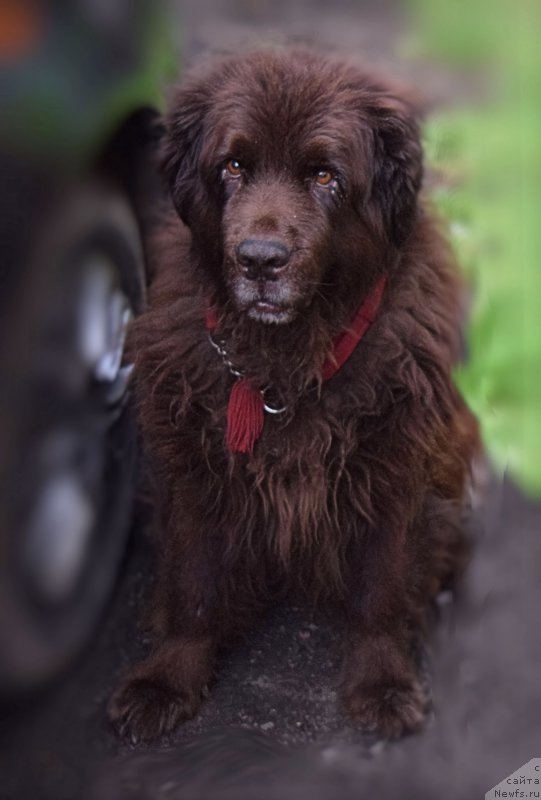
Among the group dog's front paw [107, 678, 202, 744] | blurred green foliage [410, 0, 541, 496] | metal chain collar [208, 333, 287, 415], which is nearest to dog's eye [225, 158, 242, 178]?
metal chain collar [208, 333, 287, 415]

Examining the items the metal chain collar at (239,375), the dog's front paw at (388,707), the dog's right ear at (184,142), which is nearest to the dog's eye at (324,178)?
the dog's right ear at (184,142)

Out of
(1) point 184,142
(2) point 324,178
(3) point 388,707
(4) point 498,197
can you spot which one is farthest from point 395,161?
(4) point 498,197

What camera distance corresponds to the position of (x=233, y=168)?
2.69 m

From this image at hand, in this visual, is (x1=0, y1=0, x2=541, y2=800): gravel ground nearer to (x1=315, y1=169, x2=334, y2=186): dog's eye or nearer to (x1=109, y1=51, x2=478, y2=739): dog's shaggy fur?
(x1=109, y1=51, x2=478, y2=739): dog's shaggy fur

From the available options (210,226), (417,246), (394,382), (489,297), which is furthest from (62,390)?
(489,297)

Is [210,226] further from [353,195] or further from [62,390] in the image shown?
[62,390]

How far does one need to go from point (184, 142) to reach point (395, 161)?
1.95 feet

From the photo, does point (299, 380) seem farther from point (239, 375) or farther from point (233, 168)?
point (233, 168)

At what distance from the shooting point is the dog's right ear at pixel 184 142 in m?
2.80

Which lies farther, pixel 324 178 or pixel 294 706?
pixel 294 706

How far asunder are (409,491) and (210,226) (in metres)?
0.93

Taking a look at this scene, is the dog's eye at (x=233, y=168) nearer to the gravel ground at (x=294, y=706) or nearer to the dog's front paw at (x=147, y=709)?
the gravel ground at (x=294, y=706)

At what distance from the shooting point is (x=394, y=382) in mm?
2803

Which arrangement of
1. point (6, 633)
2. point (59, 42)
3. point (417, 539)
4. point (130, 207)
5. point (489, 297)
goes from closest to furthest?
1. point (59, 42)
2. point (6, 633)
3. point (417, 539)
4. point (130, 207)
5. point (489, 297)
